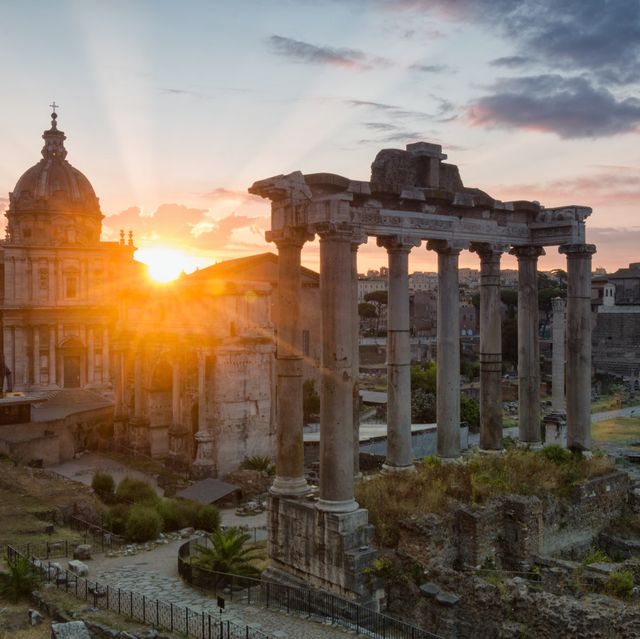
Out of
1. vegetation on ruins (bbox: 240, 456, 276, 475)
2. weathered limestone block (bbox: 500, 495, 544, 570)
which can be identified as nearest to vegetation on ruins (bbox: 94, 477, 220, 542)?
vegetation on ruins (bbox: 240, 456, 276, 475)

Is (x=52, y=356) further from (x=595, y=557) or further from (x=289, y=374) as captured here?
(x=595, y=557)

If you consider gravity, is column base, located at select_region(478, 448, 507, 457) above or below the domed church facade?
below

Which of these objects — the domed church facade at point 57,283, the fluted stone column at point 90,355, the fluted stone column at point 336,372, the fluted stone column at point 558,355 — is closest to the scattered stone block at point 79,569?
the fluted stone column at point 336,372

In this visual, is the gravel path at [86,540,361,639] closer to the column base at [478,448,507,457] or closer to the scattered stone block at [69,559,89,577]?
the scattered stone block at [69,559,89,577]

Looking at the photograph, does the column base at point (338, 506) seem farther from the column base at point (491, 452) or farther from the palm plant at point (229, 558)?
the column base at point (491, 452)

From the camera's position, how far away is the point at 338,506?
1405 centimetres

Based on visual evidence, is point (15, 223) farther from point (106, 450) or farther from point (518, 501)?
point (518, 501)

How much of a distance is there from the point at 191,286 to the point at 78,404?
14954 mm

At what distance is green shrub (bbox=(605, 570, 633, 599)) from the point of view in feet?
44.6

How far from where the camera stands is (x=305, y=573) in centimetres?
1449

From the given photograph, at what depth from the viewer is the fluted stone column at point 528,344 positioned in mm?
19609

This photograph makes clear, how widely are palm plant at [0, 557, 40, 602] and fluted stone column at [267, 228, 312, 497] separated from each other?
5.00 meters

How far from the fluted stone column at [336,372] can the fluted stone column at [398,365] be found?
8.32ft

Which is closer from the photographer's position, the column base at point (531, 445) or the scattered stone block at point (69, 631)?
the scattered stone block at point (69, 631)
